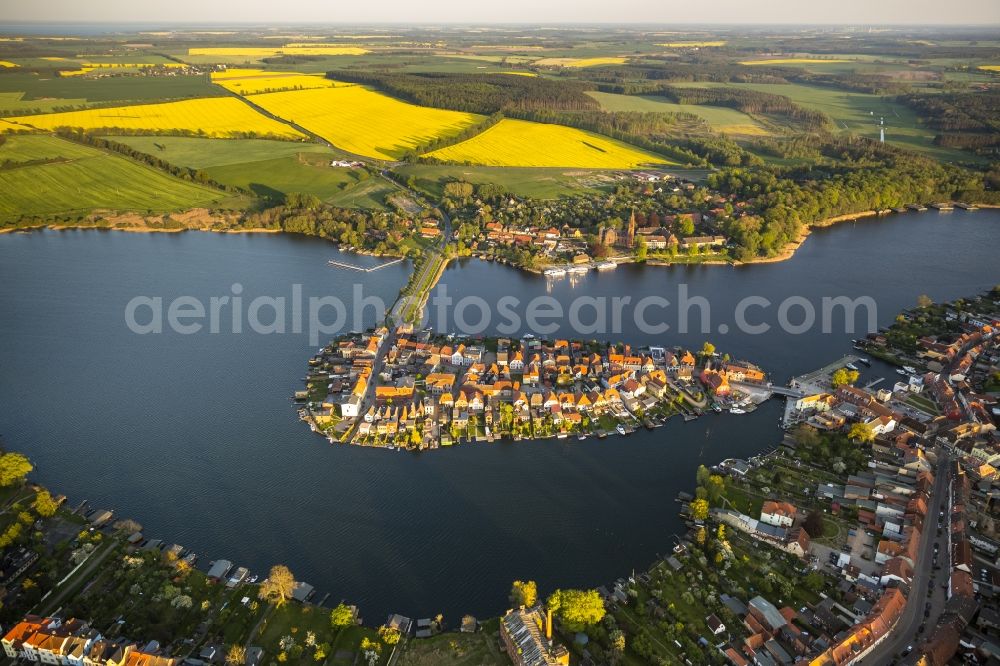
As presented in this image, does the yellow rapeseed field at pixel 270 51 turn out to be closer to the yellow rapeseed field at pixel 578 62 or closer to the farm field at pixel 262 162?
the yellow rapeseed field at pixel 578 62

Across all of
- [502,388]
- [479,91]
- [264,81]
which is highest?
[264,81]

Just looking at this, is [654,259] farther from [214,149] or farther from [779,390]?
[214,149]

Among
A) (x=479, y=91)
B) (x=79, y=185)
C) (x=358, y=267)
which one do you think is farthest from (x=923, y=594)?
(x=479, y=91)

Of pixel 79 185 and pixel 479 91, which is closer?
pixel 79 185

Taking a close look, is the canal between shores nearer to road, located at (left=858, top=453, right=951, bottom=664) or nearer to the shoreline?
the shoreline

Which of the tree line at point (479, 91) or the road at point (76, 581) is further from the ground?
the tree line at point (479, 91)

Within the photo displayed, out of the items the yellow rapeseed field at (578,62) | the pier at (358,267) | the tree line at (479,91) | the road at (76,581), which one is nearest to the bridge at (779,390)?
the pier at (358,267)

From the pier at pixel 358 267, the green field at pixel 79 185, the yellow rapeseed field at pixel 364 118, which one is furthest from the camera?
the yellow rapeseed field at pixel 364 118
